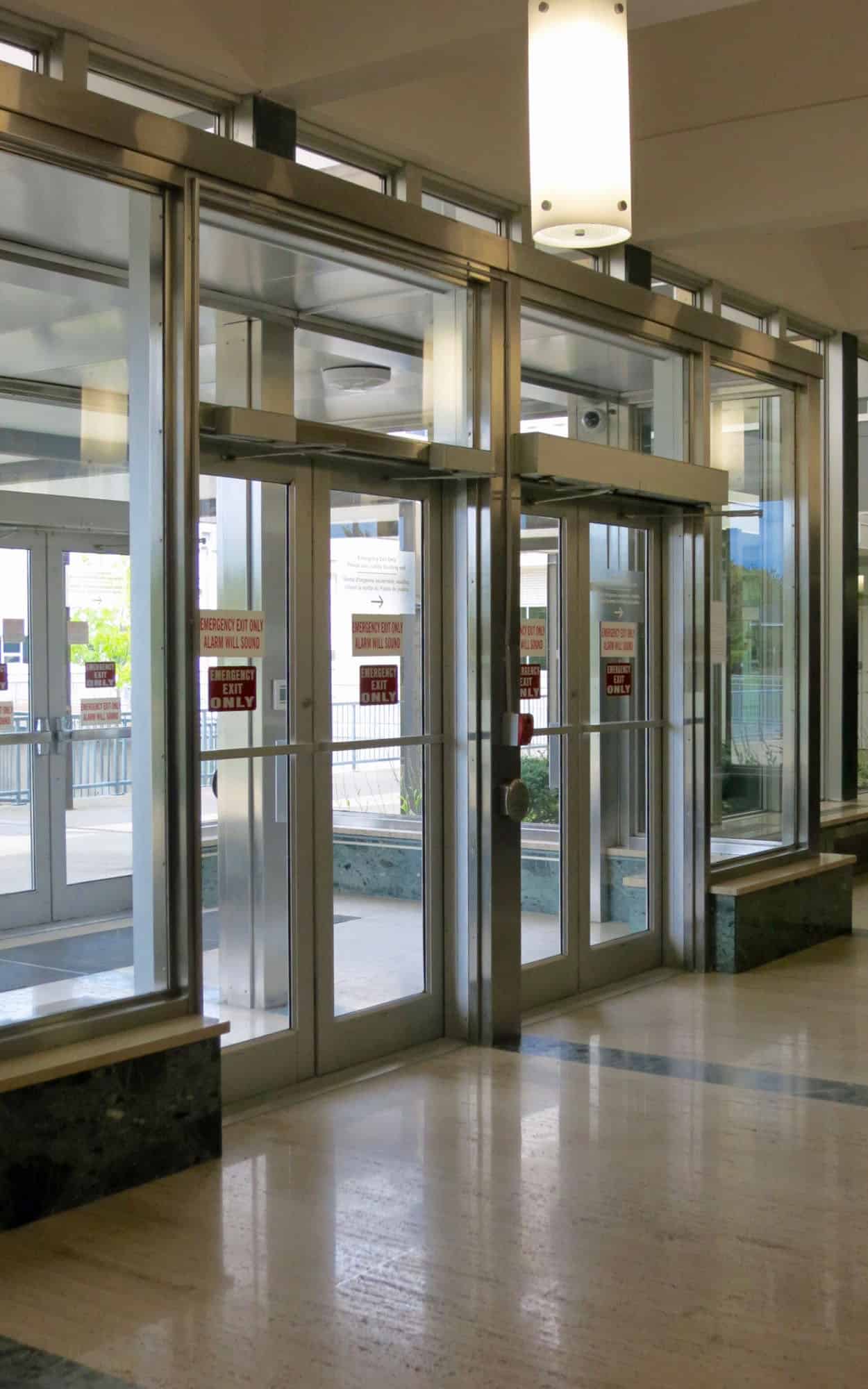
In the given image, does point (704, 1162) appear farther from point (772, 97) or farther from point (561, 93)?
point (772, 97)

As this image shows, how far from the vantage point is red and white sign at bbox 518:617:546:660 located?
6.67m

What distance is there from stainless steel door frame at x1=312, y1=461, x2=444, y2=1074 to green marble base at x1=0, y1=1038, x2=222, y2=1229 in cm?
96

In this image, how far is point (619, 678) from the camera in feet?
23.9

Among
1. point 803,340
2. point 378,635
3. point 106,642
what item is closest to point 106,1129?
point 106,642

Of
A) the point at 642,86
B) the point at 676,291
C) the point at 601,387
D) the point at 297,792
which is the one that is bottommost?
the point at 297,792

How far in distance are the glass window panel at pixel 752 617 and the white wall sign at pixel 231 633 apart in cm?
314

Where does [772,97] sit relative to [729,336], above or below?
above

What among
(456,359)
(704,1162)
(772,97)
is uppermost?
(772,97)

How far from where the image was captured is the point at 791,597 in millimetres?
8352

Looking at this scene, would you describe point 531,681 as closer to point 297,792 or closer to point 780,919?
point 297,792

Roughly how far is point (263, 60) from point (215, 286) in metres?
0.88

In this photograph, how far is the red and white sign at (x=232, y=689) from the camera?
5062 millimetres

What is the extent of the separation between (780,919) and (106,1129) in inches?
179

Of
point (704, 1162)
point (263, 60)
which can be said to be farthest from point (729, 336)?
point (704, 1162)
